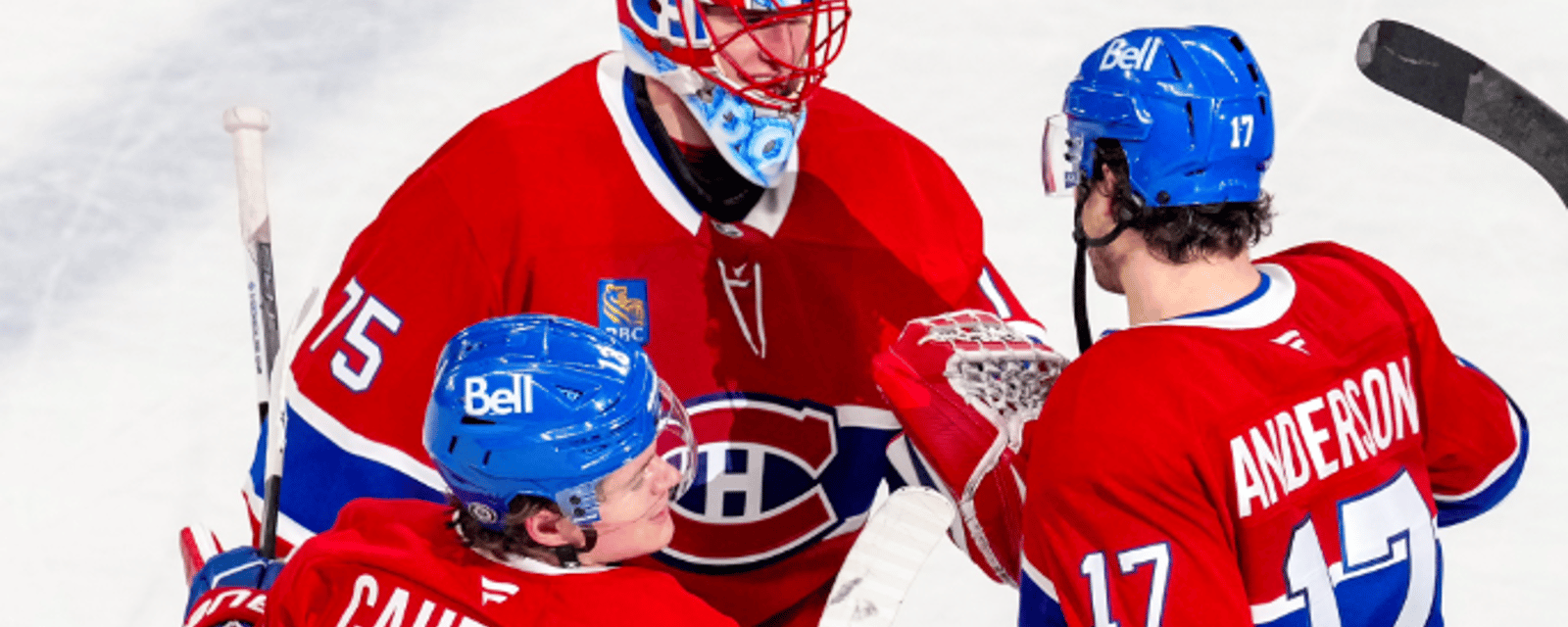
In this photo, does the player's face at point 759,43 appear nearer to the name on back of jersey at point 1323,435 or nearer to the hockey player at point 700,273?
the hockey player at point 700,273

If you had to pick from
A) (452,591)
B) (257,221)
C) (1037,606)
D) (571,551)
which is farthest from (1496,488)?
(257,221)

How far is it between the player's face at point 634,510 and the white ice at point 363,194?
151 cm

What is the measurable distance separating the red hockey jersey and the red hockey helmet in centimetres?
70

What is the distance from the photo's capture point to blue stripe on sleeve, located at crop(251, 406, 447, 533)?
→ 7.30 ft

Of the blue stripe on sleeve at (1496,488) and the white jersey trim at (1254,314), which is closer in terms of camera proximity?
the white jersey trim at (1254,314)

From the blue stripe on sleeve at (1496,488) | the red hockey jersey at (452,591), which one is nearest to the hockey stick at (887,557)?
A: the red hockey jersey at (452,591)

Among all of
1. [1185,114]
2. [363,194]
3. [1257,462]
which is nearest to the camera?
[1257,462]

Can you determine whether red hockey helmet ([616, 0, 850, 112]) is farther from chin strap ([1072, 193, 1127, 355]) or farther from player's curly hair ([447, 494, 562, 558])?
player's curly hair ([447, 494, 562, 558])

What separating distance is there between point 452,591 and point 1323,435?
39.9 inches

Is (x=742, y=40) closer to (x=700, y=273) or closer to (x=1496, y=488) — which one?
(x=700, y=273)

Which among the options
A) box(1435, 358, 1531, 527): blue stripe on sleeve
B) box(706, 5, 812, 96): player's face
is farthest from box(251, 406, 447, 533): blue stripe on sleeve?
box(1435, 358, 1531, 527): blue stripe on sleeve

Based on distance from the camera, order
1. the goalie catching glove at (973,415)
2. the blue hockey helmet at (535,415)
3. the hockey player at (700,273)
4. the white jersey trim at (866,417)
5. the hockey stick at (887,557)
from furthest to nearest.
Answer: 1. the white jersey trim at (866,417)
2. the hockey player at (700,273)
3. the goalie catching glove at (973,415)
4. the hockey stick at (887,557)
5. the blue hockey helmet at (535,415)

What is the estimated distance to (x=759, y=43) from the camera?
2188 millimetres

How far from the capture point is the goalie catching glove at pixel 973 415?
2.09 m
